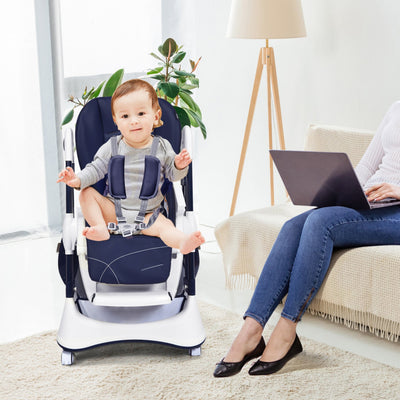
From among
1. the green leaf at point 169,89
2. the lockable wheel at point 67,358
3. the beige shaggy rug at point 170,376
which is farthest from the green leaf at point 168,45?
the lockable wheel at point 67,358

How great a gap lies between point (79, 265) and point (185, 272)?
346 mm

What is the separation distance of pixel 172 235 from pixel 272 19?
4.13ft

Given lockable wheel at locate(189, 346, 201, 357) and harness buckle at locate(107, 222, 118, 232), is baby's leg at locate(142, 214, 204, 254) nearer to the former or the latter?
harness buckle at locate(107, 222, 118, 232)

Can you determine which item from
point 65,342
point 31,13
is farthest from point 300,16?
point 65,342

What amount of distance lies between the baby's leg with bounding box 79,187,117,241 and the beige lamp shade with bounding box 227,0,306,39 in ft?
3.91

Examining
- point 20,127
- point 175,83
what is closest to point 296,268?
point 175,83

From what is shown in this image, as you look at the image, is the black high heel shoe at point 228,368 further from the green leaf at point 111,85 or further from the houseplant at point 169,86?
the green leaf at point 111,85

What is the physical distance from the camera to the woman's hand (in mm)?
2146

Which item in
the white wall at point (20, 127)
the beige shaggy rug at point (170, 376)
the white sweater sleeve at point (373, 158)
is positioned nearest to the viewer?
the beige shaggy rug at point (170, 376)

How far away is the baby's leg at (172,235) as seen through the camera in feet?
6.58

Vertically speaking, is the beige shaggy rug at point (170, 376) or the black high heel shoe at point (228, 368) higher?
the black high heel shoe at point (228, 368)

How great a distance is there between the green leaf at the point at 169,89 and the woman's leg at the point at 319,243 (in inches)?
35.8

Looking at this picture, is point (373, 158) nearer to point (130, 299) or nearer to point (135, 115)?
point (135, 115)

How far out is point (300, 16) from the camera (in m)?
2.89
